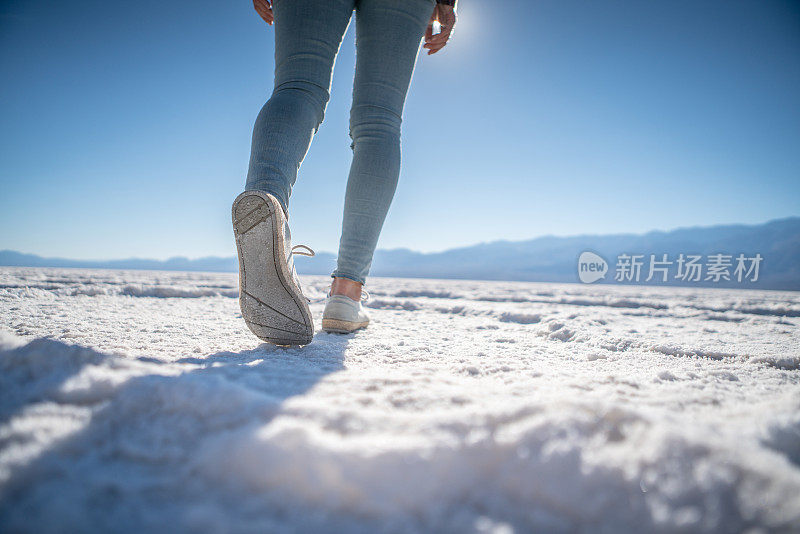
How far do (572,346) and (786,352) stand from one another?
1.75 feet

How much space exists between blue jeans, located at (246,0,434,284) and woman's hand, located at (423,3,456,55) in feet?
0.86

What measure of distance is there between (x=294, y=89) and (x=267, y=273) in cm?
57

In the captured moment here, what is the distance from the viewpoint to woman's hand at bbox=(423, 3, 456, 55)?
1476mm

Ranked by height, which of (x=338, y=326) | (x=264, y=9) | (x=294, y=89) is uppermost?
(x=264, y=9)

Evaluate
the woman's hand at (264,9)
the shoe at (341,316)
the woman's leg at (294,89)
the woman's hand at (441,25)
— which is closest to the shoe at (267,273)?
the woman's leg at (294,89)

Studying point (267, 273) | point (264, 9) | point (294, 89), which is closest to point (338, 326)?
point (267, 273)

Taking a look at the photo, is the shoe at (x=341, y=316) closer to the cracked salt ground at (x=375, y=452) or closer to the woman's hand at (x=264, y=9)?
the cracked salt ground at (x=375, y=452)

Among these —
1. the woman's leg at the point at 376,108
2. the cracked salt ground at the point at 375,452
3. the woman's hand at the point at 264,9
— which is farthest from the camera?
the woman's hand at the point at 264,9

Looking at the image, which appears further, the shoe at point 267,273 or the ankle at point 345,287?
the ankle at point 345,287

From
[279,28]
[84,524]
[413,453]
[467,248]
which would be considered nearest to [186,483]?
[84,524]

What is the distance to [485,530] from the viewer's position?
28 cm

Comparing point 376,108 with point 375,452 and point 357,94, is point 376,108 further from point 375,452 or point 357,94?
point 375,452

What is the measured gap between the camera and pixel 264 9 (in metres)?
1.40

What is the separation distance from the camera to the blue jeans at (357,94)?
0.99 meters
